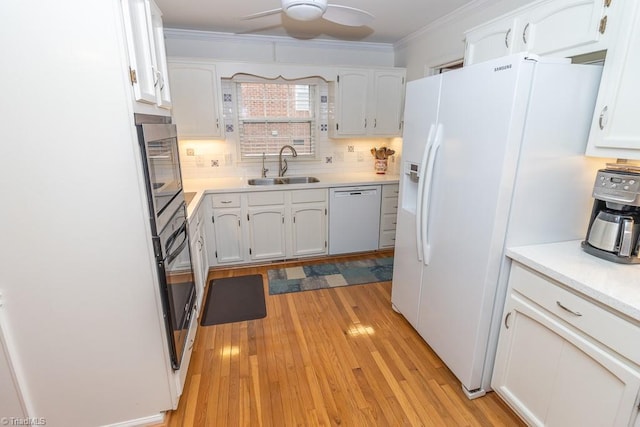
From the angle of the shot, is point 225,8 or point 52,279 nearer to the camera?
point 52,279

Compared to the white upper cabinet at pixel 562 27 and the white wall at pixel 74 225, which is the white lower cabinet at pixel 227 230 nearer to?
the white wall at pixel 74 225

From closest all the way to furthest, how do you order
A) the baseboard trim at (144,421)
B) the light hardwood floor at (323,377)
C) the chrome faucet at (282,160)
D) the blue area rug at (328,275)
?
the baseboard trim at (144,421) < the light hardwood floor at (323,377) < the blue area rug at (328,275) < the chrome faucet at (282,160)

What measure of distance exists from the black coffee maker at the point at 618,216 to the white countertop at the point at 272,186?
2192mm

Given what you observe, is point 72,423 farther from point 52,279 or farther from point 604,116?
point 604,116

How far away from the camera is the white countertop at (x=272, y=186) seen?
3098 mm

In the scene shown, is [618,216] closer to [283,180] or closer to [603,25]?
[603,25]

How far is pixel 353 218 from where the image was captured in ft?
11.7

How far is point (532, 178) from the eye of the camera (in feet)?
4.89

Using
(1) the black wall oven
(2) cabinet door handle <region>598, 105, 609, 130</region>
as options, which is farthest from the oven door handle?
(2) cabinet door handle <region>598, 105, 609, 130</region>

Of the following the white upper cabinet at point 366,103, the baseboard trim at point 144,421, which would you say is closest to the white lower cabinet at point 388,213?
the white upper cabinet at point 366,103

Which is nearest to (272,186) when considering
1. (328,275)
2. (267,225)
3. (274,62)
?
(267,225)

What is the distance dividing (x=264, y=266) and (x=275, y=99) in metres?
1.88

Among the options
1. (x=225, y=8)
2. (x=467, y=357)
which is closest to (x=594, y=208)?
(x=467, y=357)

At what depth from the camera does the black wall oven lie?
1389 mm
